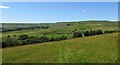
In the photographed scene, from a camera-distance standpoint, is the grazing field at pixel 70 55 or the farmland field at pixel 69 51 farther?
the farmland field at pixel 69 51

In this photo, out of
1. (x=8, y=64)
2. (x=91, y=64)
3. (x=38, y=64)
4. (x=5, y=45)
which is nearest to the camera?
(x=91, y=64)

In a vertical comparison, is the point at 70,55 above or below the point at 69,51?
above

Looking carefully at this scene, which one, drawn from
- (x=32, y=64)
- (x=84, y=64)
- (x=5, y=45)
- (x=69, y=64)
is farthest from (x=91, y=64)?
(x=5, y=45)

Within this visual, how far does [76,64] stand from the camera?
1416 centimetres

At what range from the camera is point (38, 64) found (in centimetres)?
1453

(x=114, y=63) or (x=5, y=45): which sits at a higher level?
(x=114, y=63)

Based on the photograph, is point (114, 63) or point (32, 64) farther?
point (32, 64)

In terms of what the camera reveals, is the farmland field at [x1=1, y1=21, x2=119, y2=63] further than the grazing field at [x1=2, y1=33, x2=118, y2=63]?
Yes

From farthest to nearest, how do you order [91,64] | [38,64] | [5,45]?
[5,45] < [38,64] < [91,64]

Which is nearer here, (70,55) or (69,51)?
(70,55)

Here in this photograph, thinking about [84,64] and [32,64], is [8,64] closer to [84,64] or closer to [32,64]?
[32,64]

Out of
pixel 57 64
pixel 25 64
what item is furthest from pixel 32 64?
pixel 57 64

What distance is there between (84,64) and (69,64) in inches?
41.5

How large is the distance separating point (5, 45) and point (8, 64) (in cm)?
2495
